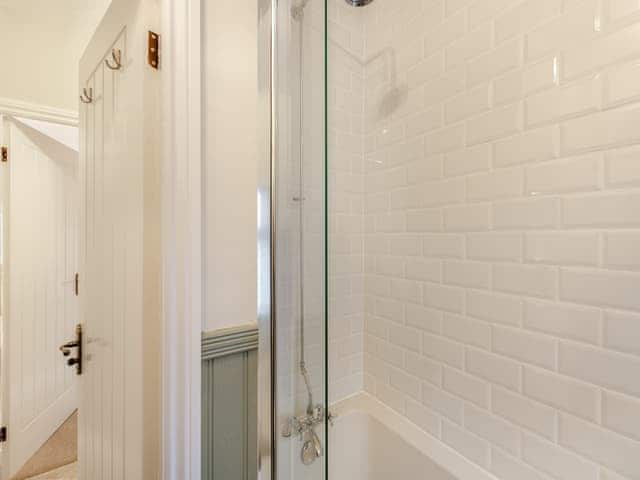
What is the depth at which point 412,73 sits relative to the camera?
1152mm

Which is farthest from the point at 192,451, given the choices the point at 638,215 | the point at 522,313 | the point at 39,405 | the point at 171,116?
the point at 39,405

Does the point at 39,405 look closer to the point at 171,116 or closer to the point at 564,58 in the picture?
the point at 171,116

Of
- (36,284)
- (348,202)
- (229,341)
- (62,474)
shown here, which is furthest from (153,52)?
(62,474)

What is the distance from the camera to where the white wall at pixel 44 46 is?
145cm

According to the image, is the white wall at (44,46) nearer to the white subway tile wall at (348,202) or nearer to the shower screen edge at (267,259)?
the white subway tile wall at (348,202)

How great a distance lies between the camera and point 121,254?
87 centimetres

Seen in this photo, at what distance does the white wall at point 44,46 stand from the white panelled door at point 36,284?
0.69 ft

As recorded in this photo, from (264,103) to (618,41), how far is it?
2.75 ft

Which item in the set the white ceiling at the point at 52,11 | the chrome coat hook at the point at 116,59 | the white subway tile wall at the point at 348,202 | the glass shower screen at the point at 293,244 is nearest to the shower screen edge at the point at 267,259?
the glass shower screen at the point at 293,244

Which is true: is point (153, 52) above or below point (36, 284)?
above

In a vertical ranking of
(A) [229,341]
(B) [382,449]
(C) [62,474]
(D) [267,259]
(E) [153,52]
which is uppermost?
(E) [153,52]

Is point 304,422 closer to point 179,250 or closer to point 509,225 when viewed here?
point 179,250

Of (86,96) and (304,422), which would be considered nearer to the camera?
(304,422)

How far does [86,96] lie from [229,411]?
4.22 ft
